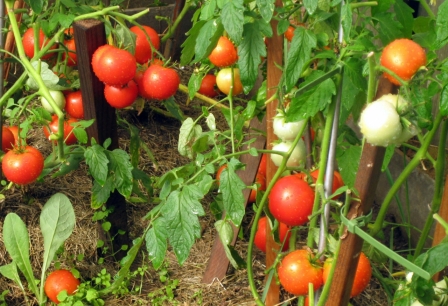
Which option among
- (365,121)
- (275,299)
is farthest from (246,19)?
(275,299)

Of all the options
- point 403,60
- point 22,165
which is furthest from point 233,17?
point 22,165

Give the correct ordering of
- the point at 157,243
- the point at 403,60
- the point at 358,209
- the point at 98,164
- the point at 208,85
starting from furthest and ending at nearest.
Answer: the point at 208,85
the point at 98,164
the point at 157,243
the point at 358,209
the point at 403,60

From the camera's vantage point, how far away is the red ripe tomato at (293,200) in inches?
50.8

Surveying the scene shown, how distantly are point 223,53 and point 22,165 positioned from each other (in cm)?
59

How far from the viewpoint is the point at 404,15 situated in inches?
52.4

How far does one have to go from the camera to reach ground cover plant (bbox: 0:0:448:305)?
113cm

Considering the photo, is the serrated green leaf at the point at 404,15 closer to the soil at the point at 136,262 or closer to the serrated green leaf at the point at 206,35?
the serrated green leaf at the point at 206,35

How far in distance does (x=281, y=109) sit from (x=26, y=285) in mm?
1004

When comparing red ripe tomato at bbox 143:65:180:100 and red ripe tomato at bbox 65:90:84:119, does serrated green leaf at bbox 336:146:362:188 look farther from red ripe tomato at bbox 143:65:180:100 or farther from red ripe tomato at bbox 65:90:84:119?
red ripe tomato at bbox 65:90:84:119

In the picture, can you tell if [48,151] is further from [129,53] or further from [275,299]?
[275,299]

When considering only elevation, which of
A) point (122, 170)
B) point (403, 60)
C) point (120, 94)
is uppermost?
point (403, 60)

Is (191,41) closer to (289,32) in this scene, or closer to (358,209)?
(289,32)

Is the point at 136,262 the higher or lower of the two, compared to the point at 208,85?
lower

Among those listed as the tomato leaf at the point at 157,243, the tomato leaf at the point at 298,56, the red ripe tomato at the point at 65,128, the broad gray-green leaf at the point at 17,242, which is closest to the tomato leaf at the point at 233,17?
the tomato leaf at the point at 298,56
